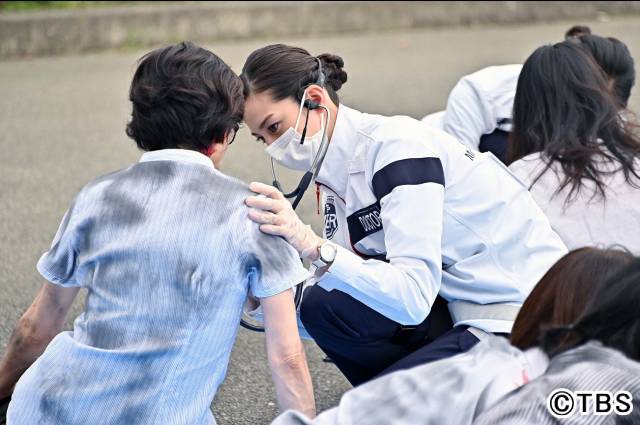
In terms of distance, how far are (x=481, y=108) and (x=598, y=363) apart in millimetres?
2483

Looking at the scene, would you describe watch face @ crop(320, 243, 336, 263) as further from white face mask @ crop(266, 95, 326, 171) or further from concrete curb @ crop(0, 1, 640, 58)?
concrete curb @ crop(0, 1, 640, 58)

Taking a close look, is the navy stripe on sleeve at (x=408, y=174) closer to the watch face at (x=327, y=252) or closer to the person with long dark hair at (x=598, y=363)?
the watch face at (x=327, y=252)

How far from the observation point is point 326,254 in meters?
2.14

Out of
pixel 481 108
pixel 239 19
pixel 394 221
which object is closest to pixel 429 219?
pixel 394 221

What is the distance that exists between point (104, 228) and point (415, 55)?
6.25m

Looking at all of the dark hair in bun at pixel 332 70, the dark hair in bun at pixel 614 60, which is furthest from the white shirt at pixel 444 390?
the dark hair in bun at pixel 614 60

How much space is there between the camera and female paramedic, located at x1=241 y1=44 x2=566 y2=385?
2.32 m

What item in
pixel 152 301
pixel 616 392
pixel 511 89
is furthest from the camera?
pixel 511 89

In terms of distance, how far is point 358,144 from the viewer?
257cm

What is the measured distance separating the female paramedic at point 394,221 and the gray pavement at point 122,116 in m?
0.53

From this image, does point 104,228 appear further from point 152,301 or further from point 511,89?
point 511,89

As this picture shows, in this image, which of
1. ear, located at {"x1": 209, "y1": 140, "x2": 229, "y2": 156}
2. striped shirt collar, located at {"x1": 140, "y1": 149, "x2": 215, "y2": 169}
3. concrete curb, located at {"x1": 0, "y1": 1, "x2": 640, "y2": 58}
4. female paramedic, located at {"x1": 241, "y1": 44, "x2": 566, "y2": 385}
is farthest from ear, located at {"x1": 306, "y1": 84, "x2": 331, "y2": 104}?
concrete curb, located at {"x1": 0, "y1": 1, "x2": 640, "y2": 58}

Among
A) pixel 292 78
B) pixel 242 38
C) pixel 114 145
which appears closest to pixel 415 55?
pixel 242 38

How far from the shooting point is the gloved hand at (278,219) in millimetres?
1989
